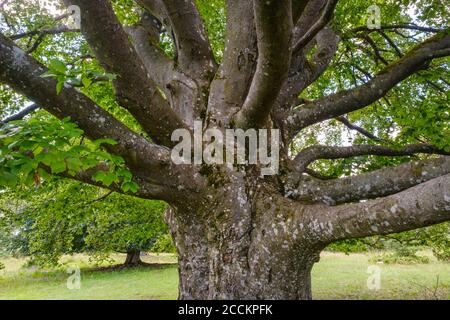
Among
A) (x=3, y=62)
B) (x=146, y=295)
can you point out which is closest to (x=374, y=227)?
(x=3, y=62)

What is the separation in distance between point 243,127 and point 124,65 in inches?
58.5

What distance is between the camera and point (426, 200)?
93.4 inches

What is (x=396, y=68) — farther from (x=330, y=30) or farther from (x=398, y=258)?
(x=398, y=258)

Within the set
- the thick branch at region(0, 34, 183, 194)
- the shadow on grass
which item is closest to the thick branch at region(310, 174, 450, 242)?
the thick branch at region(0, 34, 183, 194)

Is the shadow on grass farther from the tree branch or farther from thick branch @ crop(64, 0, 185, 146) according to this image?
thick branch @ crop(64, 0, 185, 146)

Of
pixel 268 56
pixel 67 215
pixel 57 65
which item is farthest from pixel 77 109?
pixel 67 215

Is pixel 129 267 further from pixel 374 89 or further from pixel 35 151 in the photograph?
pixel 35 151

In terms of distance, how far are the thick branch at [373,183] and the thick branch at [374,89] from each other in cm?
115

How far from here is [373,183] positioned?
3672 millimetres

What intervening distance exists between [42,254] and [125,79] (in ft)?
24.7

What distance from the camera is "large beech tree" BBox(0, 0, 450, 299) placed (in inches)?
109

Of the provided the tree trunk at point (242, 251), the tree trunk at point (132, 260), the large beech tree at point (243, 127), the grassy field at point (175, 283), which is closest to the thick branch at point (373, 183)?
the large beech tree at point (243, 127)

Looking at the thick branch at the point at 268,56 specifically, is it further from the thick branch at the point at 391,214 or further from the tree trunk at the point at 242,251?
the thick branch at the point at 391,214

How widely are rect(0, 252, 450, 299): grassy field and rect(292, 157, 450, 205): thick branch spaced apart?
8.49m
